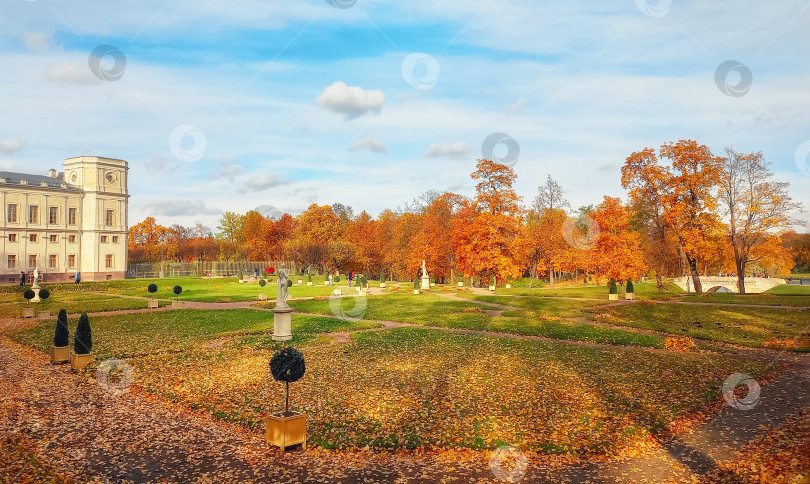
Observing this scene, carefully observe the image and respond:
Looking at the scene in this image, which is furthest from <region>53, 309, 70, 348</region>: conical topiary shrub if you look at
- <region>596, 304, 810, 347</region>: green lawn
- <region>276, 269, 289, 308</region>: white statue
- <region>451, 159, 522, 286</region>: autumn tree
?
<region>451, 159, 522, 286</region>: autumn tree

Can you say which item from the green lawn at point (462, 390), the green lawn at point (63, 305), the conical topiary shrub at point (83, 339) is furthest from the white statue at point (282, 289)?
the green lawn at point (63, 305)

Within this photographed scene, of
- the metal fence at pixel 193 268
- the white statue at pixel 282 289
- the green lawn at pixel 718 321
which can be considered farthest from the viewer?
the metal fence at pixel 193 268

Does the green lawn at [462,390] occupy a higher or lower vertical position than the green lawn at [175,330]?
lower

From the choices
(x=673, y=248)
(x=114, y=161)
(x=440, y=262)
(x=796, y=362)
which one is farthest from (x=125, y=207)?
(x=796, y=362)

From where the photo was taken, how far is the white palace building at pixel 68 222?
2891 inches

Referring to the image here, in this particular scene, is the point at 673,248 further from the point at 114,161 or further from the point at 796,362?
the point at 114,161

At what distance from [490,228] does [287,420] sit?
46.4 meters

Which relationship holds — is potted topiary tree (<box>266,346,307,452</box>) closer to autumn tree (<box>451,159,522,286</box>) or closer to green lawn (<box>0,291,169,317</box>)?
green lawn (<box>0,291,169,317</box>)

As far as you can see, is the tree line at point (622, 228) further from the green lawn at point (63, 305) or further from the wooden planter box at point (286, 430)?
the wooden planter box at point (286, 430)

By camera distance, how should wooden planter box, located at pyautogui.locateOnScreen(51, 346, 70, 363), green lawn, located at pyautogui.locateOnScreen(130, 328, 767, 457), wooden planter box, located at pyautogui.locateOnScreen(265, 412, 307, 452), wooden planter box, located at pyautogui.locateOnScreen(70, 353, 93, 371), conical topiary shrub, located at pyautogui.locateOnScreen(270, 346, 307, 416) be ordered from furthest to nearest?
wooden planter box, located at pyautogui.locateOnScreen(51, 346, 70, 363) → wooden planter box, located at pyautogui.locateOnScreen(70, 353, 93, 371) → green lawn, located at pyautogui.locateOnScreen(130, 328, 767, 457) → conical topiary shrub, located at pyautogui.locateOnScreen(270, 346, 307, 416) → wooden planter box, located at pyautogui.locateOnScreen(265, 412, 307, 452)

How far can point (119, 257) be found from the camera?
82000mm

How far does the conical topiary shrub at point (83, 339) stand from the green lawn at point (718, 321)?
26.2m

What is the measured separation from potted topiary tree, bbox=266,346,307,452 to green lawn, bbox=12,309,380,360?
479 inches

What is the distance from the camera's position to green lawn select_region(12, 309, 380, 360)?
2331 cm
